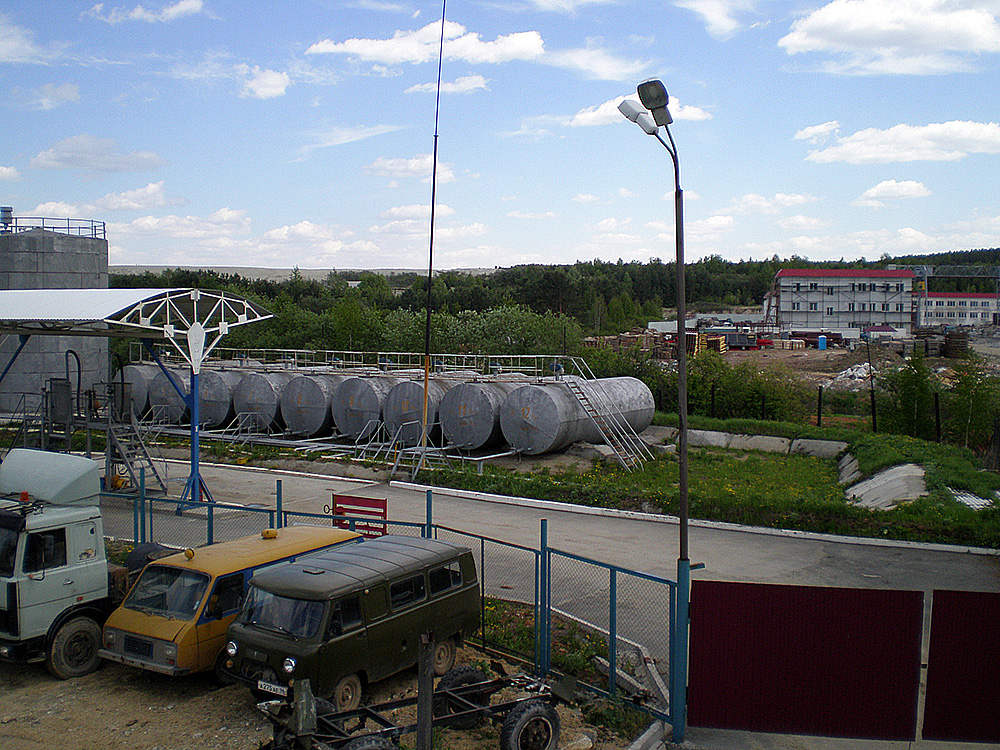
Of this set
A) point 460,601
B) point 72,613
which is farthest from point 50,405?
point 460,601

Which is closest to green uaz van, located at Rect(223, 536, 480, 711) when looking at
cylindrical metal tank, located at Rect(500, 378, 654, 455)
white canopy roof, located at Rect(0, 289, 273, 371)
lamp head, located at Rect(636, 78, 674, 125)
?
lamp head, located at Rect(636, 78, 674, 125)

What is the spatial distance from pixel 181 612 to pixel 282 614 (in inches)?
71.5

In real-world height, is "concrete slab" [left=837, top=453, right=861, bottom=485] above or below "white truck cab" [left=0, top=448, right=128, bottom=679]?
below

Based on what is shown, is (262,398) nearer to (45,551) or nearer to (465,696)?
(45,551)

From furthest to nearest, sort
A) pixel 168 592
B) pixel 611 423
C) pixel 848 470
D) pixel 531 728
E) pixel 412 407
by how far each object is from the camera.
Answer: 1. pixel 412 407
2. pixel 611 423
3. pixel 848 470
4. pixel 168 592
5. pixel 531 728

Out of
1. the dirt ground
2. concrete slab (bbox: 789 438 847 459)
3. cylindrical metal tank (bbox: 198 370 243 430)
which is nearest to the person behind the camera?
the dirt ground

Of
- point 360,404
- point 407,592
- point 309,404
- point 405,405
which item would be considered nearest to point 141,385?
point 309,404

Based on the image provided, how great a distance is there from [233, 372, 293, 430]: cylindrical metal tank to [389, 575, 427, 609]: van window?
81.1 ft

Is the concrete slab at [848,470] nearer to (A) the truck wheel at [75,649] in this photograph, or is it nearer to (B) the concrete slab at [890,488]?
(B) the concrete slab at [890,488]

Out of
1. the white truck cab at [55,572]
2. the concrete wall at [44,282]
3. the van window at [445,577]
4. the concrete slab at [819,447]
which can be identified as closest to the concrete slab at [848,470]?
the concrete slab at [819,447]

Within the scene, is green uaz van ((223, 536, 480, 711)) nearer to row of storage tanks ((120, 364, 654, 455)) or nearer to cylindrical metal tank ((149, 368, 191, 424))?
row of storage tanks ((120, 364, 654, 455))

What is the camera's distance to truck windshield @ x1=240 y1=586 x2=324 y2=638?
8445 millimetres

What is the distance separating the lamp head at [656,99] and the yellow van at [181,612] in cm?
721

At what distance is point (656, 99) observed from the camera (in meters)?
8.81
